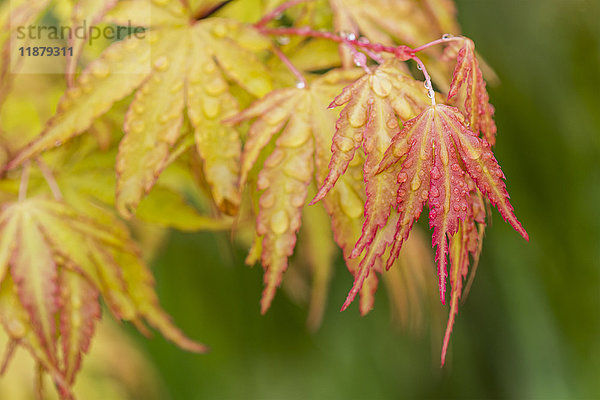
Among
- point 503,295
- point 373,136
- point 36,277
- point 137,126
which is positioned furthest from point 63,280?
point 503,295

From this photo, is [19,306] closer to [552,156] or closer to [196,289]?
[196,289]

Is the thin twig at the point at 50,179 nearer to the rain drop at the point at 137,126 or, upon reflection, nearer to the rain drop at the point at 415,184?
the rain drop at the point at 137,126

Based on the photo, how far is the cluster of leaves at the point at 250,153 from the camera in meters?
0.32

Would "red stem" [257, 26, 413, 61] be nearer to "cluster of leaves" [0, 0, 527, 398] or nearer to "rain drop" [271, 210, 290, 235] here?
"cluster of leaves" [0, 0, 527, 398]

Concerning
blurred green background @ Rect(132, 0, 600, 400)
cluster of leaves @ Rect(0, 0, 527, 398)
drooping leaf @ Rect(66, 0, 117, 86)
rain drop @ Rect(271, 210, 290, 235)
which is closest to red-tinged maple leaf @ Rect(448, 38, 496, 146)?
cluster of leaves @ Rect(0, 0, 527, 398)

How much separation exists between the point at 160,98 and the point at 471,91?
0.75ft

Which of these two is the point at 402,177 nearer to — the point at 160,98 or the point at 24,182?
the point at 160,98

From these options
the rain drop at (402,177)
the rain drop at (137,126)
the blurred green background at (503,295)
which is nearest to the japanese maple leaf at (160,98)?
the rain drop at (137,126)

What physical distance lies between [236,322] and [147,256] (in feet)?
1.91

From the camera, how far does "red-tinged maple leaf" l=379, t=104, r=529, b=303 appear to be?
0.99 feet

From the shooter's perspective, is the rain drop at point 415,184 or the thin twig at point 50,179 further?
the thin twig at point 50,179

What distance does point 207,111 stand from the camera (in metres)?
0.40

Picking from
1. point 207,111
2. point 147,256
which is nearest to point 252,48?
point 207,111

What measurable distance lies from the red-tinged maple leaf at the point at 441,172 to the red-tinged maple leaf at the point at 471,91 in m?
0.03
